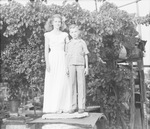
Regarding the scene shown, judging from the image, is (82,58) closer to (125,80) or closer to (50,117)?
(50,117)

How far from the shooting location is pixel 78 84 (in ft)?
12.9

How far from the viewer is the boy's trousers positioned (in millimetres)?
3895

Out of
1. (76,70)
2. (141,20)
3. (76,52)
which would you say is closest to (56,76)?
(76,70)

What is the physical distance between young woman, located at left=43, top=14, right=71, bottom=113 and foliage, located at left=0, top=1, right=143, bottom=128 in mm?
1337

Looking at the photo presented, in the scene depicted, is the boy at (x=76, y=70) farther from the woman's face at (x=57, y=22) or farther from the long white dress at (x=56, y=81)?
the woman's face at (x=57, y=22)

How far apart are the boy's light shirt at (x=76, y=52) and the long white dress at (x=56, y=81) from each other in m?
0.21

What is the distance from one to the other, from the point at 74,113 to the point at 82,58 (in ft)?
3.27

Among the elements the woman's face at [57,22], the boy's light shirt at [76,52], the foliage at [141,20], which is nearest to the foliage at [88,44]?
the foliage at [141,20]

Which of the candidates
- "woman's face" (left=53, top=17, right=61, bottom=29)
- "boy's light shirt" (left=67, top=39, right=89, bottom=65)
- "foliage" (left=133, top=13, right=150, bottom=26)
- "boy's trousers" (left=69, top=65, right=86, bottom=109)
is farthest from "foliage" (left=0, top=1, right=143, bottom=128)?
"boy's trousers" (left=69, top=65, right=86, bottom=109)

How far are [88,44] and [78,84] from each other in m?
1.81

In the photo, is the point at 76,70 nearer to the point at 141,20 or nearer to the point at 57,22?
the point at 57,22

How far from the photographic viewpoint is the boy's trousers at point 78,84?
12.8 ft

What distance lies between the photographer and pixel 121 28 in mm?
5781

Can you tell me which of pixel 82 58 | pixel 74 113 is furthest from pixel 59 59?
pixel 74 113
